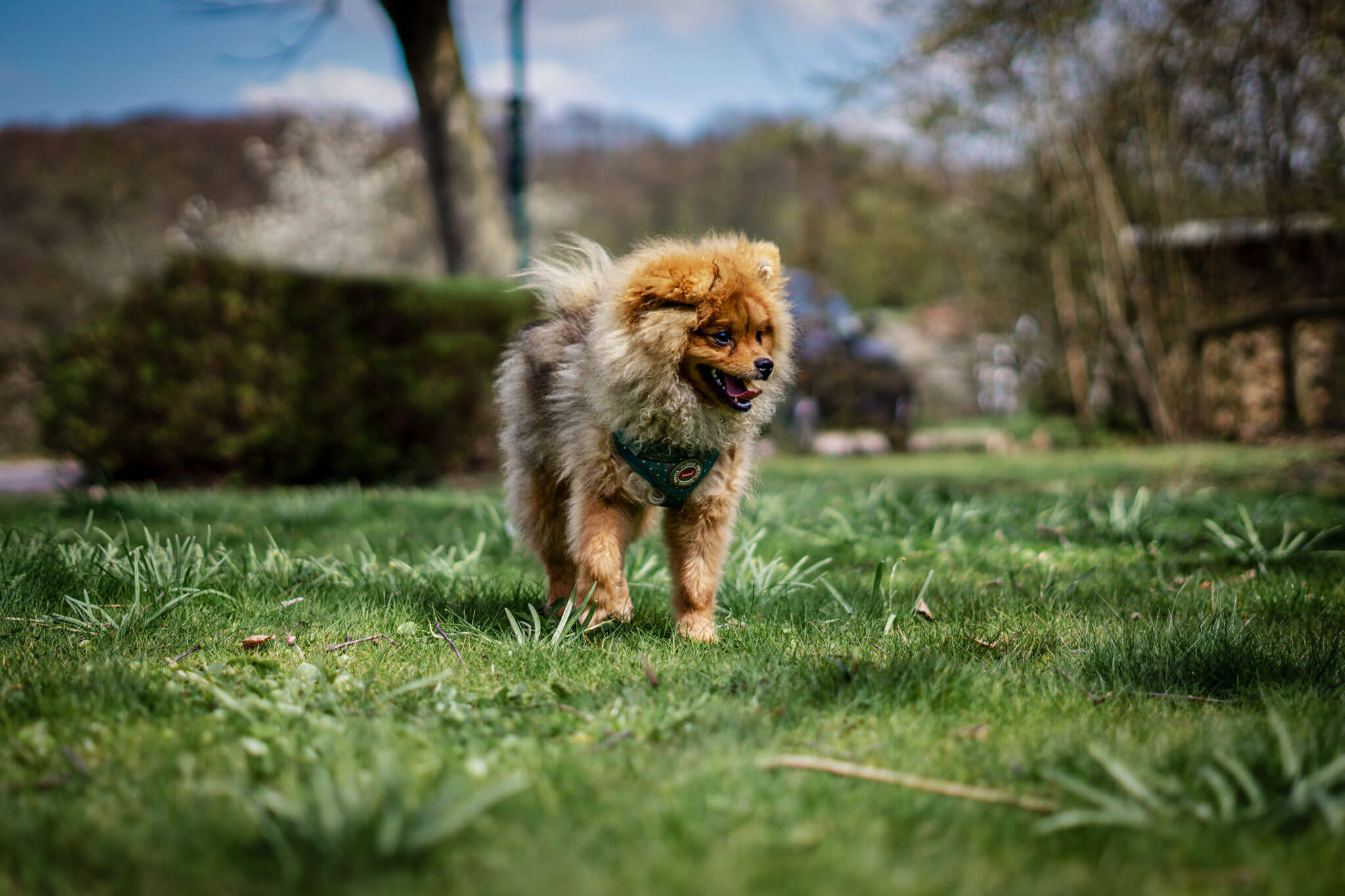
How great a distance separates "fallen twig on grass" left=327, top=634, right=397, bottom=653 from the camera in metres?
2.64

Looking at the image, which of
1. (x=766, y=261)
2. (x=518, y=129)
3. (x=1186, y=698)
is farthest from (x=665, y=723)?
(x=518, y=129)

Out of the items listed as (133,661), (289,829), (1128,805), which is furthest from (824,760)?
(133,661)

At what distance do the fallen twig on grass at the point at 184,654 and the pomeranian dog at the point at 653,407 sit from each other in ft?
3.78

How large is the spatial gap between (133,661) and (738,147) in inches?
485

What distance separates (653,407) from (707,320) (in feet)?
1.08

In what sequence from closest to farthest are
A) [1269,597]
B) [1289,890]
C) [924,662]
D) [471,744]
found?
[1289,890]
[471,744]
[924,662]
[1269,597]

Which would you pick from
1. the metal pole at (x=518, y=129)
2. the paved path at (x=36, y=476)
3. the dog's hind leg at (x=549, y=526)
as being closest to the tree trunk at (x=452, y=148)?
the metal pole at (x=518, y=129)

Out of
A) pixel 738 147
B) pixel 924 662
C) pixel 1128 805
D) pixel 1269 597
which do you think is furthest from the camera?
pixel 738 147

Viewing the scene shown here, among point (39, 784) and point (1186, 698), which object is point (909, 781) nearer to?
point (1186, 698)

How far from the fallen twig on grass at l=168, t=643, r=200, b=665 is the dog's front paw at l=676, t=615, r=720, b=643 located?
4.95ft

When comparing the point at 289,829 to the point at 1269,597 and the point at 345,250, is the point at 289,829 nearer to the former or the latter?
the point at 1269,597

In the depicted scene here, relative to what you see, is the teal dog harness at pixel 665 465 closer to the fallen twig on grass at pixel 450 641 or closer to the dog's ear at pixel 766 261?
the dog's ear at pixel 766 261

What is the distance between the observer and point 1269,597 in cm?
321

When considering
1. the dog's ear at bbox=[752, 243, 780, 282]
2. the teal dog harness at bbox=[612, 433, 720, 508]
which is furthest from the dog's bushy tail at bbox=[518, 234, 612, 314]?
the teal dog harness at bbox=[612, 433, 720, 508]
